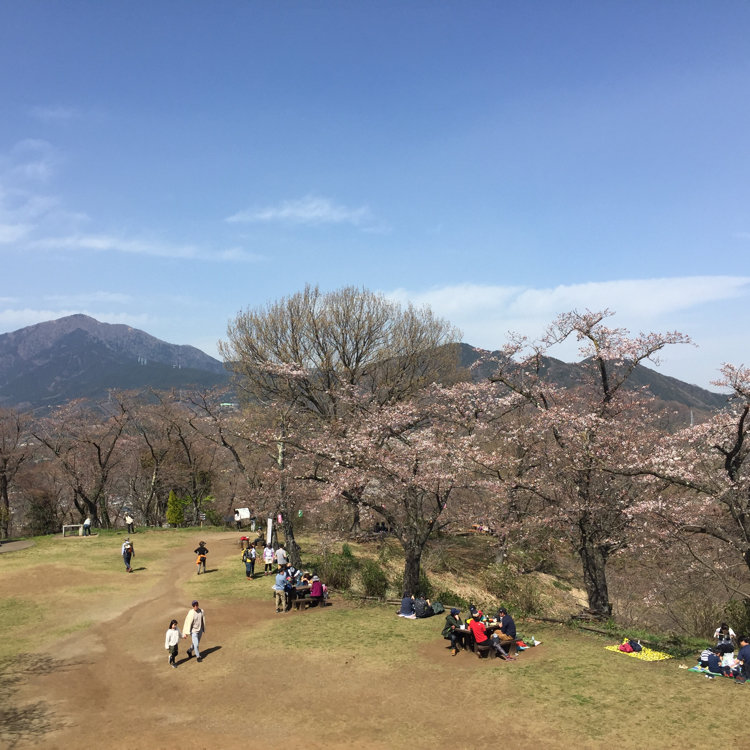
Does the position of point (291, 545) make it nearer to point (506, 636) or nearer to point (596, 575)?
point (506, 636)

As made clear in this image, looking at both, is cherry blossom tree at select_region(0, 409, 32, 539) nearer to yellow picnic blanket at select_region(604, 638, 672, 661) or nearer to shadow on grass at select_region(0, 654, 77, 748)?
shadow on grass at select_region(0, 654, 77, 748)

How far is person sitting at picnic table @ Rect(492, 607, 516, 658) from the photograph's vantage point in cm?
1558

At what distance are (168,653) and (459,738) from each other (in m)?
10.1

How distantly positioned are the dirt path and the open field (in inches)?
2.0

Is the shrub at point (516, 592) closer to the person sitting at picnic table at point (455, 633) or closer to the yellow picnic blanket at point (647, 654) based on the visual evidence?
the person sitting at picnic table at point (455, 633)

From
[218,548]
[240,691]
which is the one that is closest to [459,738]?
[240,691]

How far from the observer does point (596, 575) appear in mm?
18953

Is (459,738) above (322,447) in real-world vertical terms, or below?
below

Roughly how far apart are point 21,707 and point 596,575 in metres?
17.0

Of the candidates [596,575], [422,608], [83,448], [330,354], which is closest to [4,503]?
[83,448]

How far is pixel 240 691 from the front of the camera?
14.1 meters

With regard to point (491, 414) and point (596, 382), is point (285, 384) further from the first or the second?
point (596, 382)

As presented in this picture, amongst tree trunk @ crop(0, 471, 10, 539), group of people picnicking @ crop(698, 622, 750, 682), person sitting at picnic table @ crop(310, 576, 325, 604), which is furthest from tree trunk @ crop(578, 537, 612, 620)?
tree trunk @ crop(0, 471, 10, 539)

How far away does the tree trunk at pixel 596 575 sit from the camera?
18703 mm
